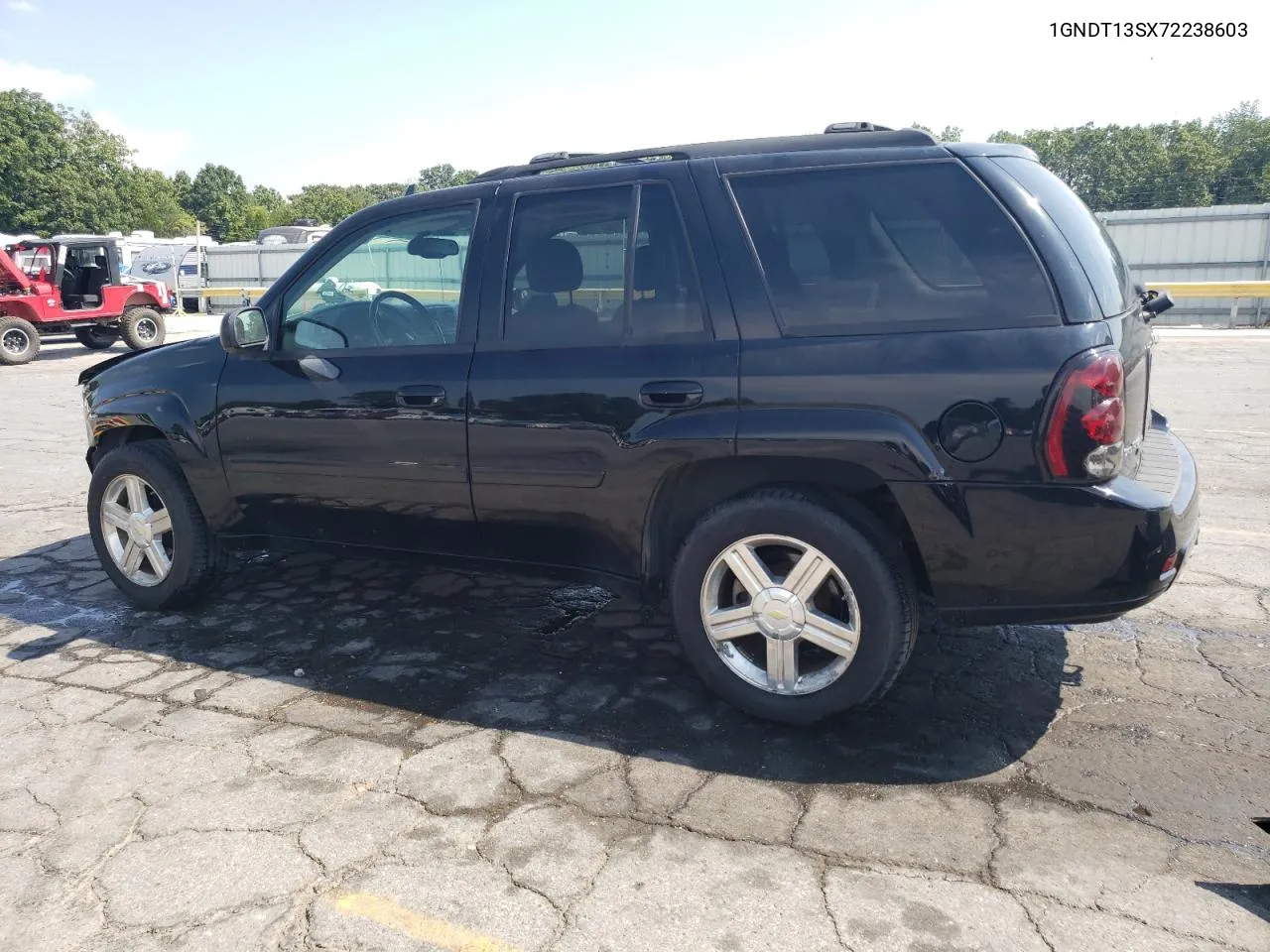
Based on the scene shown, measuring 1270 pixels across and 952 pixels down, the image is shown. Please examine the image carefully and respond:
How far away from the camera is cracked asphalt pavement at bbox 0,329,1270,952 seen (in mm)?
2412

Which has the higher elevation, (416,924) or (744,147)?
(744,147)

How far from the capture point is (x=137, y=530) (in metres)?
4.70

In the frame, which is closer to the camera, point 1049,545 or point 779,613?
point 1049,545

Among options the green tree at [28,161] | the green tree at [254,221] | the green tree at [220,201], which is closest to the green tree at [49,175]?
the green tree at [28,161]

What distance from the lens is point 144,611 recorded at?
4770mm

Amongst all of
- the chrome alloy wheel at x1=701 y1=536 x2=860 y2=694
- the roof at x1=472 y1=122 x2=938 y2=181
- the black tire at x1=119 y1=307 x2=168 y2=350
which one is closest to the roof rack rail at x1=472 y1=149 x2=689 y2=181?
the roof at x1=472 y1=122 x2=938 y2=181

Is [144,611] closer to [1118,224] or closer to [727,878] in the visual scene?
[727,878]

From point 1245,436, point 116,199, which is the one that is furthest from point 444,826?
point 116,199

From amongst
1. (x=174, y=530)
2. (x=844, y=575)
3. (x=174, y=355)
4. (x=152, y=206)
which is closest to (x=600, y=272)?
(x=844, y=575)

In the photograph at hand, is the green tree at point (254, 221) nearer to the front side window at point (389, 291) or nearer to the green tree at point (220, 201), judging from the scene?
the green tree at point (220, 201)

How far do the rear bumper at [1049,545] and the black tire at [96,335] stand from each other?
2060 centimetres

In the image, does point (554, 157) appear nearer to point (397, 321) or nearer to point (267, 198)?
point (397, 321)

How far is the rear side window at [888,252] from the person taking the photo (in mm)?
2998

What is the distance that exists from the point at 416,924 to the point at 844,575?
1604mm
